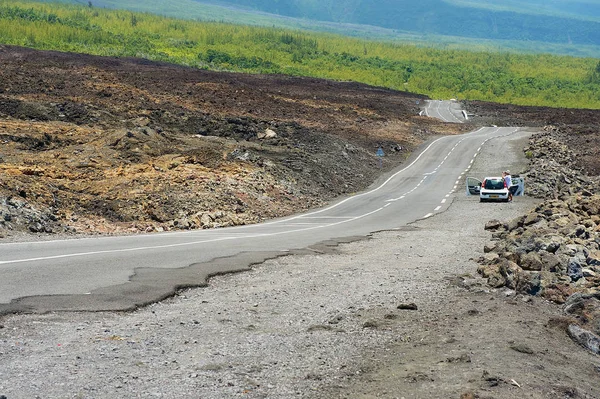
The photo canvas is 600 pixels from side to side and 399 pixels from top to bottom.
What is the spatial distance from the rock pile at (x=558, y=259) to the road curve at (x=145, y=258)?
16.7 ft

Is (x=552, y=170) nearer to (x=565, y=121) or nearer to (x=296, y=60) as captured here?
(x=565, y=121)

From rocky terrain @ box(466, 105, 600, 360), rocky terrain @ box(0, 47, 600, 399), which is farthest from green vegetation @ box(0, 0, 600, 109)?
rocky terrain @ box(466, 105, 600, 360)

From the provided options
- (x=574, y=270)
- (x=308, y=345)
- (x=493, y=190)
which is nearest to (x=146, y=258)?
(x=308, y=345)

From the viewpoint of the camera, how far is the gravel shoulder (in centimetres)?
861

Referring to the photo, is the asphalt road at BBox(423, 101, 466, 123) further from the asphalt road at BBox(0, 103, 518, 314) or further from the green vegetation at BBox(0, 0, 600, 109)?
the asphalt road at BBox(0, 103, 518, 314)

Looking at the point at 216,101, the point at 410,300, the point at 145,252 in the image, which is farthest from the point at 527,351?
the point at 216,101

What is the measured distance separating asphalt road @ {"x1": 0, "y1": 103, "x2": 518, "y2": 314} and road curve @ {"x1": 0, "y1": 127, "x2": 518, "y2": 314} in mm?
14

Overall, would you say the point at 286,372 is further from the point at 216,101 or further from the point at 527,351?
the point at 216,101

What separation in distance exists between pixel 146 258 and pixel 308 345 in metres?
6.44

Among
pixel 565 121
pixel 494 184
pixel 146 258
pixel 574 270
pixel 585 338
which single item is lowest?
pixel 494 184

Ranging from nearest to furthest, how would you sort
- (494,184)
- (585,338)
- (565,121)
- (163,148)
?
(585,338) → (163,148) → (494,184) → (565,121)

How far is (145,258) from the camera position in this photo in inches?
626

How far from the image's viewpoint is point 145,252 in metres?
16.7

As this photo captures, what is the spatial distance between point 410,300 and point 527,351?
11.2ft
